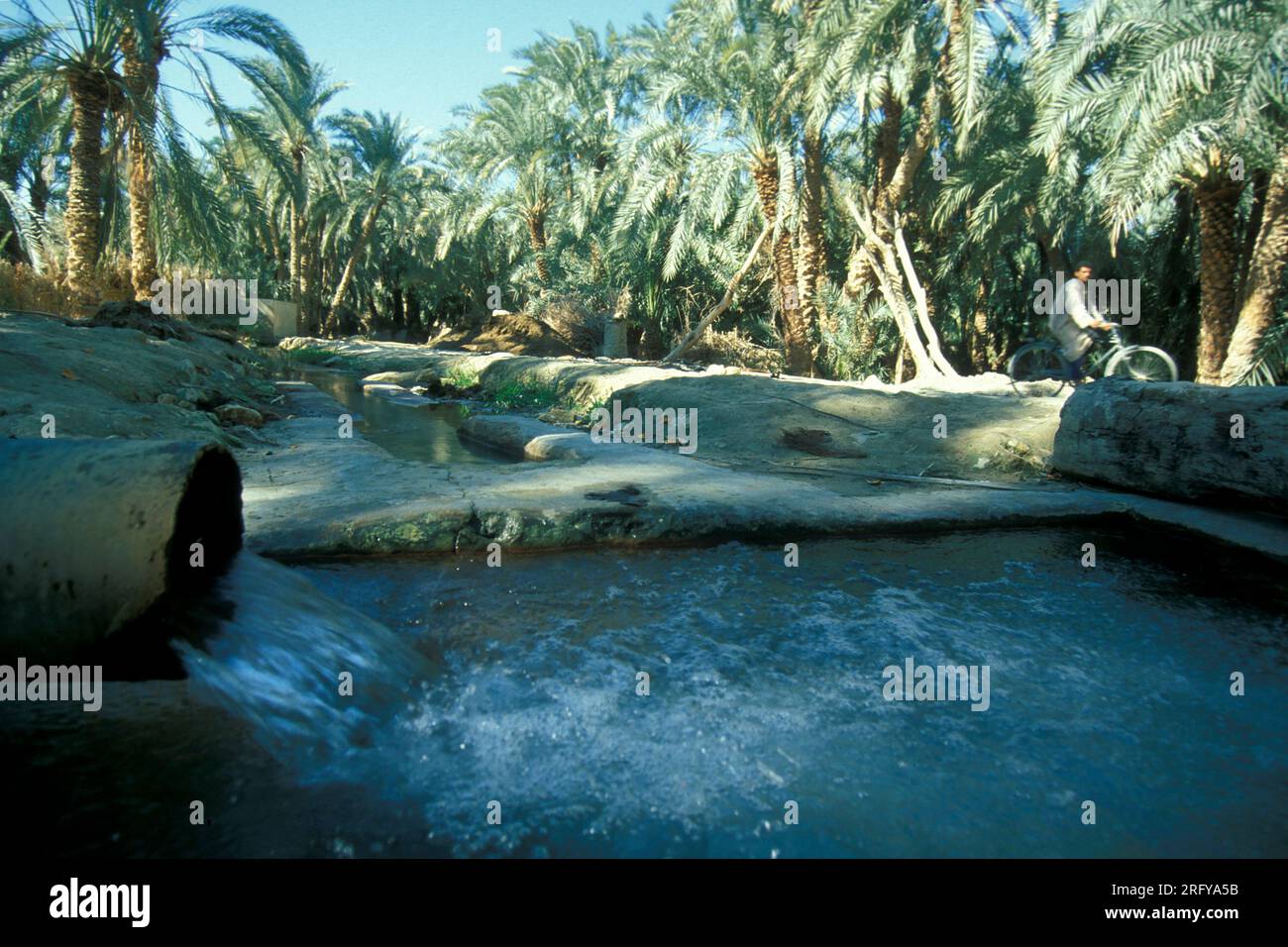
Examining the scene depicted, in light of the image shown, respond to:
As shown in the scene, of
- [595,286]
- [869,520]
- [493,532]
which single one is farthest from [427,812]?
[595,286]

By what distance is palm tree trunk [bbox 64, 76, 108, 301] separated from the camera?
11.1 m

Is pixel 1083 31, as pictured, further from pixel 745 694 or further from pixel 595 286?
pixel 595 286

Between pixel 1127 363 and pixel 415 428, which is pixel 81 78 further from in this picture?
pixel 1127 363

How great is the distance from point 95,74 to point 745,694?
13.5 metres

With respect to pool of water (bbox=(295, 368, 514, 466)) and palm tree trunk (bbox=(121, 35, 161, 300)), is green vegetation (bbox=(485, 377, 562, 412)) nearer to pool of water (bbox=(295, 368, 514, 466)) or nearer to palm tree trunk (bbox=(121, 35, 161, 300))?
pool of water (bbox=(295, 368, 514, 466))

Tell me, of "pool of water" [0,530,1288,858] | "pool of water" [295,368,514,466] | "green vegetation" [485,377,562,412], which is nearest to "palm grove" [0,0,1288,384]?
"pool of water" [295,368,514,466]

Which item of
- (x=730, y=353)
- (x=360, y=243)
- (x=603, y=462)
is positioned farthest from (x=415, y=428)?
(x=360, y=243)

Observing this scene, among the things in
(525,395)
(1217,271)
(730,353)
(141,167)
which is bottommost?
(525,395)

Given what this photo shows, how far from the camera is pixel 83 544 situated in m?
1.86

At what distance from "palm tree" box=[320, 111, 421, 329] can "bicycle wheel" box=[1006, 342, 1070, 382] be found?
24475 millimetres

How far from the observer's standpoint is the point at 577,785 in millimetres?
1853

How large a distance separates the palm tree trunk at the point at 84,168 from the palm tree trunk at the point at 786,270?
1096 centimetres

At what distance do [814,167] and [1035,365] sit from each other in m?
6.54

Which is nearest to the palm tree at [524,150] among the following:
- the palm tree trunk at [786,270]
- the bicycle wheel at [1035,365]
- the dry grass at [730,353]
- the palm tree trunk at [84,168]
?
the dry grass at [730,353]
